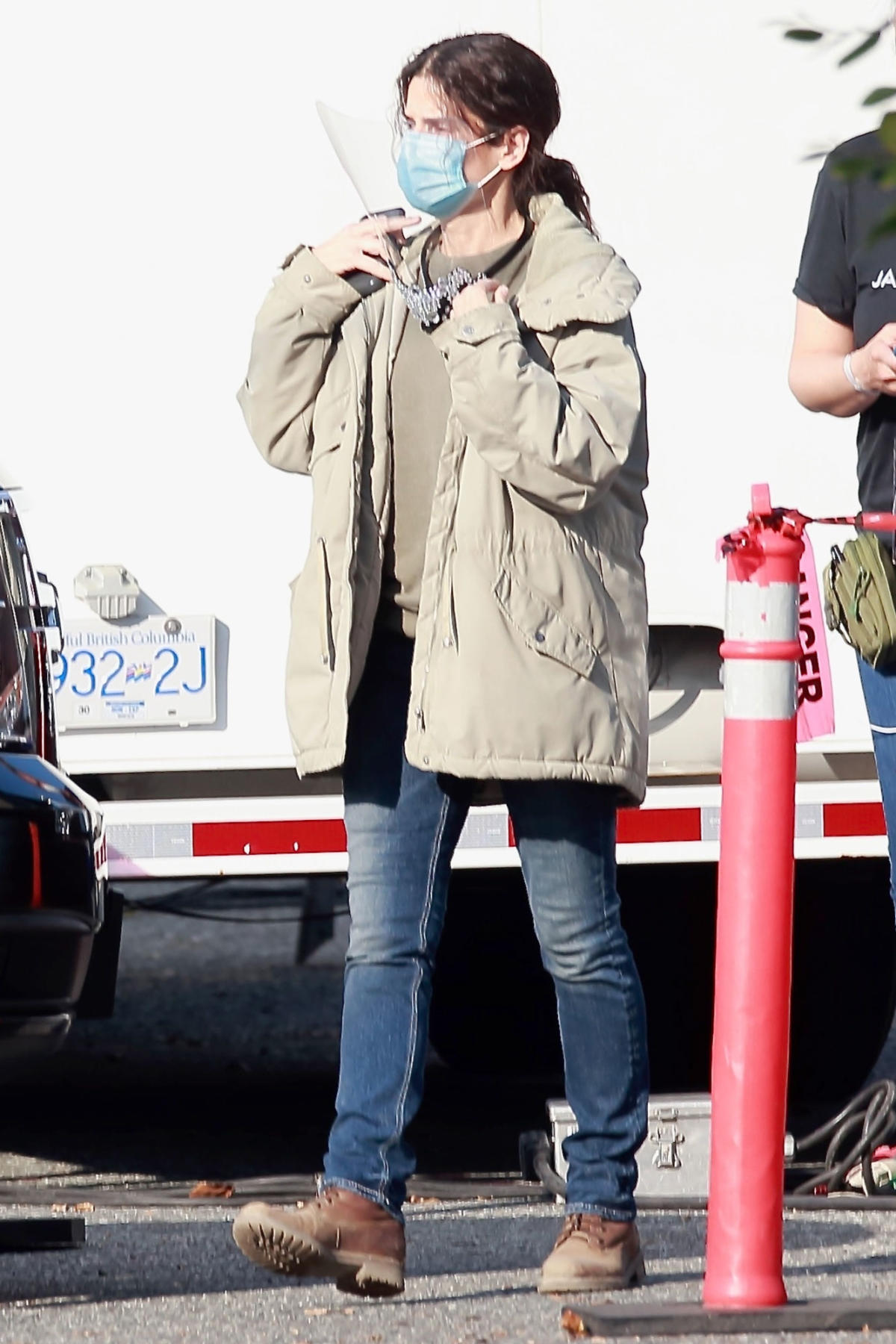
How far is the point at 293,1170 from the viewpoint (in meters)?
4.85

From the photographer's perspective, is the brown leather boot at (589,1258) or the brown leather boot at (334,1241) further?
the brown leather boot at (589,1258)

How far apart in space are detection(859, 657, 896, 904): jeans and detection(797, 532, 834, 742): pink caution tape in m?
1.03

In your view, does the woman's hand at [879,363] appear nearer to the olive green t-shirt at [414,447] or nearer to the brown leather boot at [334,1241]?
the olive green t-shirt at [414,447]

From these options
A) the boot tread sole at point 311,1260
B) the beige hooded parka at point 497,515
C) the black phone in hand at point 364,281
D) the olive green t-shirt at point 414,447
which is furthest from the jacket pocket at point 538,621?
the boot tread sole at point 311,1260

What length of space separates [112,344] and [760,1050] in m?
2.26

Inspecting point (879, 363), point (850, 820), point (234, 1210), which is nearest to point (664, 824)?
point (850, 820)

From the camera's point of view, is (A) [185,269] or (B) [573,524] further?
(A) [185,269]

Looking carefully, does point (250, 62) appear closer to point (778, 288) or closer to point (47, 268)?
point (47, 268)

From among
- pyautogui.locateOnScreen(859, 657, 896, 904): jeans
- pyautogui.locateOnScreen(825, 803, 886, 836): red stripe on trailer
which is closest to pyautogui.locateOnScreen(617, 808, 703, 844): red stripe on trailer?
pyautogui.locateOnScreen(825, 803, 886, 836): red stripe on trailer

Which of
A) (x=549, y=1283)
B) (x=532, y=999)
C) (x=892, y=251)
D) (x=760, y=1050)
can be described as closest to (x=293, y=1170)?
(x=532, y=999)

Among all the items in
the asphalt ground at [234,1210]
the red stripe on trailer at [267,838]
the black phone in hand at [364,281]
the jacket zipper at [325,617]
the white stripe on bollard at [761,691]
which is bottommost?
the asphalt ground at [234,1210]

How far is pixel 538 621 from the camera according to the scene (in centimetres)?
315

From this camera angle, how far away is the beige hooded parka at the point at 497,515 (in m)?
3.09

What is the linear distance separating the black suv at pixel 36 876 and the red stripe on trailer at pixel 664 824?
164cm
